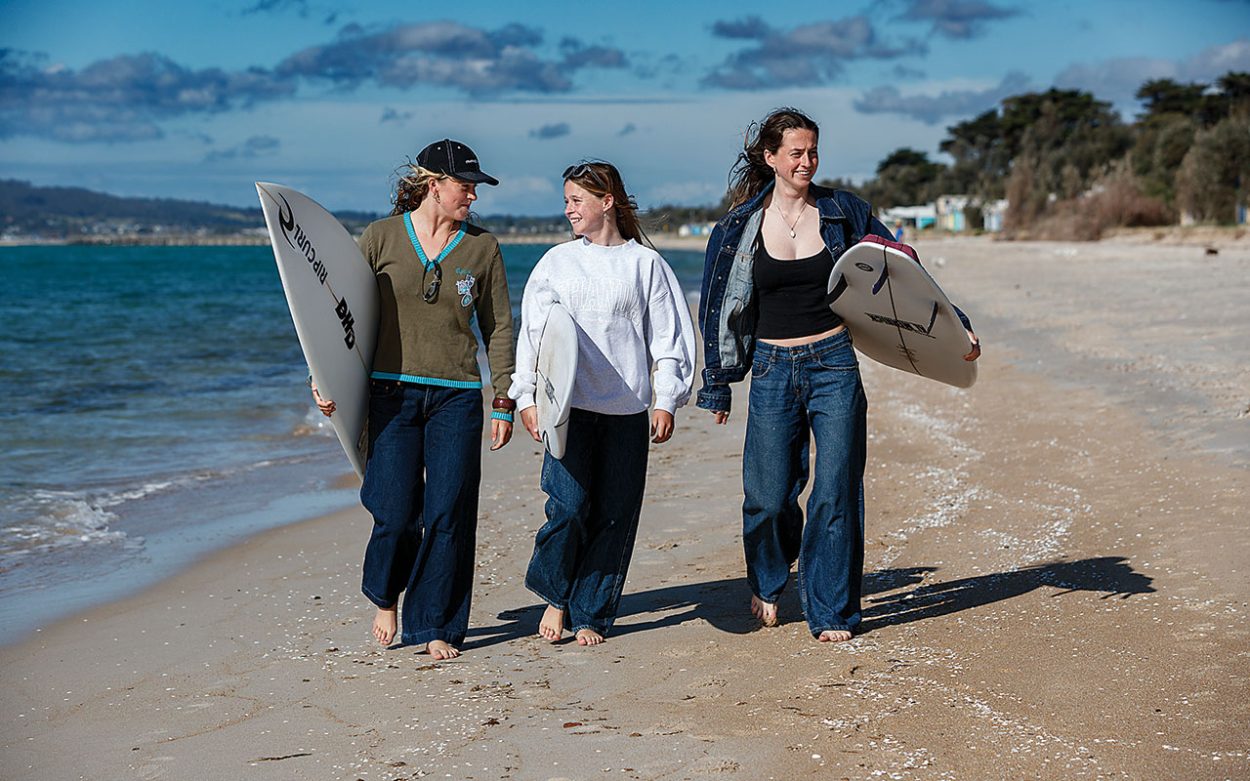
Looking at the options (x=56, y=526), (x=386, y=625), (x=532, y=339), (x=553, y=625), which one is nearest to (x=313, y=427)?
(x=56, y=526)

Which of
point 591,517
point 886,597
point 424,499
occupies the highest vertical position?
point 424,499

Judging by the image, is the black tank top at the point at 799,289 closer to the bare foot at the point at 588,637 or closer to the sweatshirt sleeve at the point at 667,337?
the sweatshirt sleeve at the point at 667,337

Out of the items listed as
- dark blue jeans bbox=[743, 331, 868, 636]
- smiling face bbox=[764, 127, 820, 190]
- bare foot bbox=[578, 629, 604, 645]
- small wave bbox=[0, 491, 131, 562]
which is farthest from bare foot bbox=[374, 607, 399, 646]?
small wave bbox=[0, 491, 131, 562]

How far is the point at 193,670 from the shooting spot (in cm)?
471

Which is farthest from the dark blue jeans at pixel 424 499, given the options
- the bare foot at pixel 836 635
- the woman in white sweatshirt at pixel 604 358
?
the bare foot at pixel 836 635

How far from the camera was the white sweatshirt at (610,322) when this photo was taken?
4609 millimetres

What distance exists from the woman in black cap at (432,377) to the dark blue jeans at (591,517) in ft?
0.94

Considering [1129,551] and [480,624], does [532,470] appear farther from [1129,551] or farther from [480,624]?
[1129,551]

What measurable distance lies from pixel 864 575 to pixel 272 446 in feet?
22.2

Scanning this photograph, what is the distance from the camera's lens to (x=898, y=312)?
4.87m

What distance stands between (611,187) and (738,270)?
56 centimetres

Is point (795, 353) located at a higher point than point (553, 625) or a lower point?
higher

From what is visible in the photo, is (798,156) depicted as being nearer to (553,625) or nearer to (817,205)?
(817,205)

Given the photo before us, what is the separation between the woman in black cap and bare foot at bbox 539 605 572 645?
355mm
